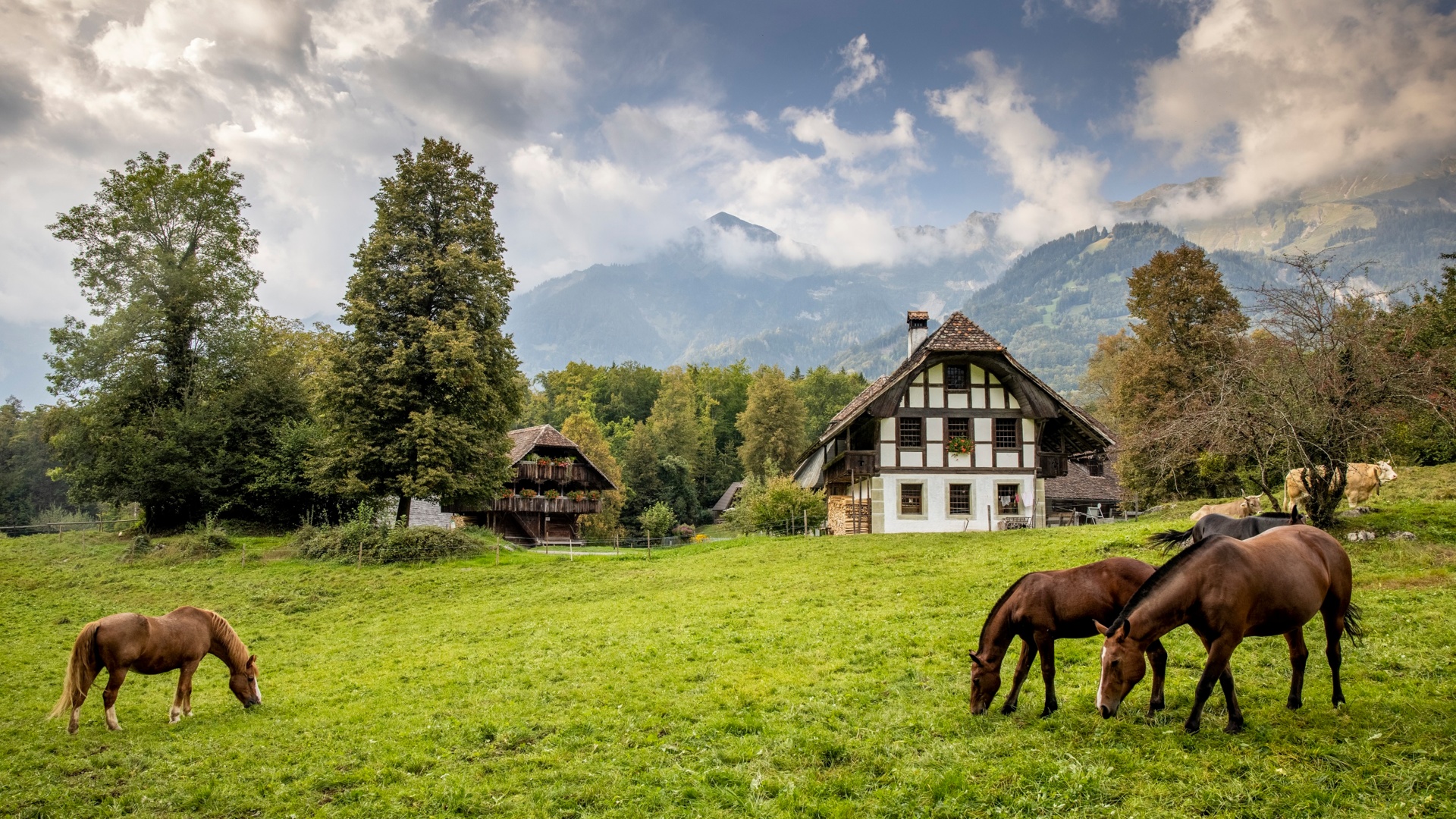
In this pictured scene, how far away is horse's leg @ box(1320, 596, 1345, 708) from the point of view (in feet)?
A: 25.0

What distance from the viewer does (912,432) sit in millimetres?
31625

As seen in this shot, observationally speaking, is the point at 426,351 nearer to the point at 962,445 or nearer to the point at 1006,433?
the point at 962,445

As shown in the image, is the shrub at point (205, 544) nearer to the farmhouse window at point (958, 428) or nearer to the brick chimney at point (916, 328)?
the farmhouse window at point (958, 428)

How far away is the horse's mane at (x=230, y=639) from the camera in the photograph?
11.2 meters

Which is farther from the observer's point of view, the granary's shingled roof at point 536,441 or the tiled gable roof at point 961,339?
the granary's shingled roof at point 536,441

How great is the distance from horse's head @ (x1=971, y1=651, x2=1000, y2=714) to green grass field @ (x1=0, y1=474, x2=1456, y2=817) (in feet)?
0.56

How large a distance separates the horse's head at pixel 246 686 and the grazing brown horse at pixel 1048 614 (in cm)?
1037

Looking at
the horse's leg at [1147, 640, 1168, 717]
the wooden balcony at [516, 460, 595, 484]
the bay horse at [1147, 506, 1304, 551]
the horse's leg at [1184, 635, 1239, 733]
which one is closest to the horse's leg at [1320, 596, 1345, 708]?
the horse's leg at [1184, 635, 1239, 733]

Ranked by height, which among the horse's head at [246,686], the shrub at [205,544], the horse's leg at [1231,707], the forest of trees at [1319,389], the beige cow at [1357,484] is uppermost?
the forest of trees at [1319,389]

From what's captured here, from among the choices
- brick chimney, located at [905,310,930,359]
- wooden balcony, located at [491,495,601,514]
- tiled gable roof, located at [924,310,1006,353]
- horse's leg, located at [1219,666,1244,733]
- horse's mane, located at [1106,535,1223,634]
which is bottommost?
horse's leg, located at [1219,666,1244,733]

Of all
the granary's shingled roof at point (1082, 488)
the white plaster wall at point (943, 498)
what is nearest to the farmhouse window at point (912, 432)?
the white plaster wall at point (943, 498)

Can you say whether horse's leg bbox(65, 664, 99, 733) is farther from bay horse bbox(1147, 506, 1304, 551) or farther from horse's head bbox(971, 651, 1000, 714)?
bay horse bbox(1147, 506, 1304, 551)

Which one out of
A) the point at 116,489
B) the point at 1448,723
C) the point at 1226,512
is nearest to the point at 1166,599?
the point at 1448,723

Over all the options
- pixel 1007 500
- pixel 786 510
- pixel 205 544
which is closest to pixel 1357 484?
pixel 1007 500
